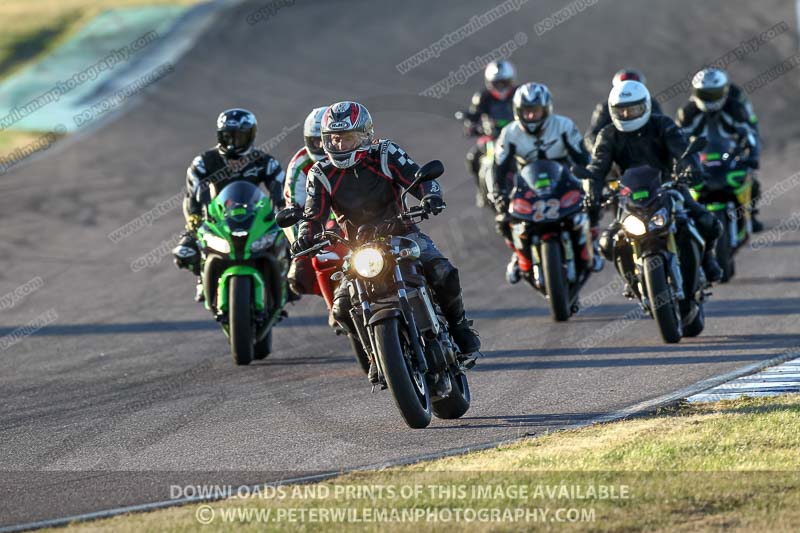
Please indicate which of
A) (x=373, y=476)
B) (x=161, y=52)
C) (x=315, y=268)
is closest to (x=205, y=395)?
(x=315, y=268)

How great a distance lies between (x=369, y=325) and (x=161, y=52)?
2261 cm

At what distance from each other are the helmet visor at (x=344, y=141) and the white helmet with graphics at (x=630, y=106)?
3263 mm

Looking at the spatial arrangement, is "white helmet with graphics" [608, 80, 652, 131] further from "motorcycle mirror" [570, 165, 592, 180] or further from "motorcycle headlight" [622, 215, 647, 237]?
"motorcycle headlight" [622, 215, 647, 237]

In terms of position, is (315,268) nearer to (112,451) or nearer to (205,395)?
(205,395)

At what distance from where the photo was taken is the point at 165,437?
351 inches

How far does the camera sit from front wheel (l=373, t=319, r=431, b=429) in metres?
8.05

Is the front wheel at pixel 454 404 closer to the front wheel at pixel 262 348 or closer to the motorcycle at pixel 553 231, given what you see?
the front wheel at pixel 262 348

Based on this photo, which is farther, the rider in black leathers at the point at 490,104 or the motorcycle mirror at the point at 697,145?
the rider in black leathers at the point at 490,104

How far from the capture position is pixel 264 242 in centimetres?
1145

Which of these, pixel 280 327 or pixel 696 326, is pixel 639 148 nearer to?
pixel 696 326

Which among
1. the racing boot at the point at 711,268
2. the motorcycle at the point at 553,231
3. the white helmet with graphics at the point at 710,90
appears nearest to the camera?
the racing boot at the point at 711,268

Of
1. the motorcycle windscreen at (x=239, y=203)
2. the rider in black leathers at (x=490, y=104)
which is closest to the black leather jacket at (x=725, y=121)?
the rider in black leathers at (x=490, y=104)

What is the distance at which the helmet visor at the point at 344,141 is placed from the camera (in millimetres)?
8906

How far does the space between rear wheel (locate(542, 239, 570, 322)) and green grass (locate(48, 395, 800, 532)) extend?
4091 millimetres
